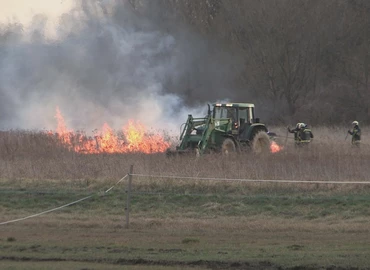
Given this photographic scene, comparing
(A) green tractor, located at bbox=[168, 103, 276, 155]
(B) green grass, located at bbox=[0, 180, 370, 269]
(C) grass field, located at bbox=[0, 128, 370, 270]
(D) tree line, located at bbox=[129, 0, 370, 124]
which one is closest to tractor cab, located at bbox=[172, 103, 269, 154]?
(A) green tractor, located at bbox=[168, 103, 276, 155]

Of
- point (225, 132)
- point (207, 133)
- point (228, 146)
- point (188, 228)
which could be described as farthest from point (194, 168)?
point (225, 132)

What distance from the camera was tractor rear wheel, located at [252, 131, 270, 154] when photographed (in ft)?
92.5

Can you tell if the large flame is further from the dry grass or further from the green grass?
the green grass

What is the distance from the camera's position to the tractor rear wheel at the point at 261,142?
2819 cm

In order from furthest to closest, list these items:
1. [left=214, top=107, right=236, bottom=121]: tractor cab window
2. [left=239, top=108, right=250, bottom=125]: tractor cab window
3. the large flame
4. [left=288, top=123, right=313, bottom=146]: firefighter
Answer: the large flame, [left=288, top=123, right=313, bottom=146]: firefighter, [left=239, top=108, right=250, bottom=125]: tractor cab window, [left=214, top=107, right=236, bottom=121]: tractor cab window

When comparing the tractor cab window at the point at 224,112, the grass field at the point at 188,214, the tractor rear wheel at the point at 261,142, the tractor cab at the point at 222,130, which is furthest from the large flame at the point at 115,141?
the grass field at the point at 188,214

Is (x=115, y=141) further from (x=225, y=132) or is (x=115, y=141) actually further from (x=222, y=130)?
(x=225, y=132)

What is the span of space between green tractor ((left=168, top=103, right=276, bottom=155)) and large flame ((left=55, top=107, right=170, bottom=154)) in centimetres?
241

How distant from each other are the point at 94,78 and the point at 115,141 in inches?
314

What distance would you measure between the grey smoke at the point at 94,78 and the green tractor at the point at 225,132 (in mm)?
8078

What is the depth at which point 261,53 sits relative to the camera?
1865 inches

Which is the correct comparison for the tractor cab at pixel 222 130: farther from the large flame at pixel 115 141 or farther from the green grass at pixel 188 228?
the green grass at pixel 188 228

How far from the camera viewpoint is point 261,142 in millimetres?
29078

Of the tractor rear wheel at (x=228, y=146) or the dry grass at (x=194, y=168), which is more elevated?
the tractor rear wheel at (x=228, y=146)
